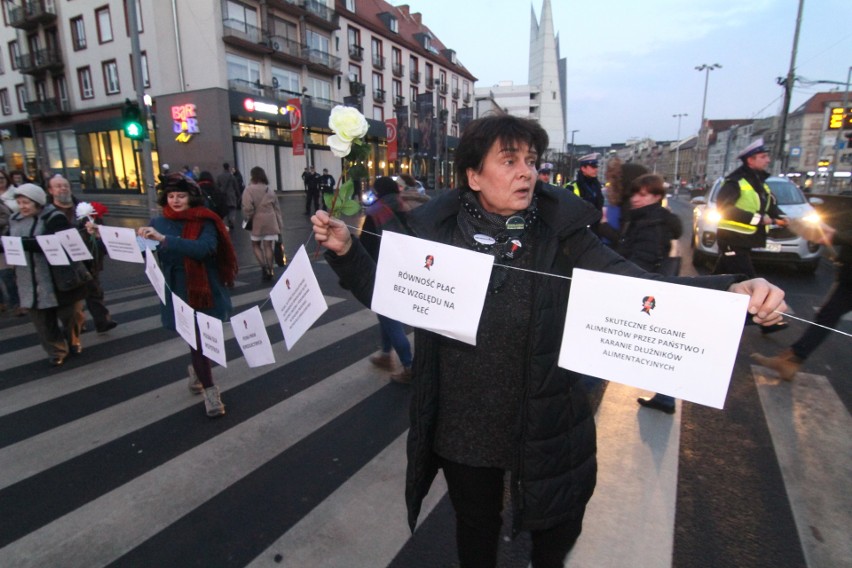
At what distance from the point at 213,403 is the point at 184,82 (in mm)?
27505

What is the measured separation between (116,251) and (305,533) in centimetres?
297

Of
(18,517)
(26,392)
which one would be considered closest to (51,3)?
(26,392)

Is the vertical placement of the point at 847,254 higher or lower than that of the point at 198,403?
higher

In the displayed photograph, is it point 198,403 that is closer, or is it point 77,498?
point 77,498

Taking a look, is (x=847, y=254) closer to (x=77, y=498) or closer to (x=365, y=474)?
(x=365, y=474)

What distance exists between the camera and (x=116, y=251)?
3.92m

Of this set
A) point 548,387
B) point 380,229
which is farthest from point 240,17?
point 548,387

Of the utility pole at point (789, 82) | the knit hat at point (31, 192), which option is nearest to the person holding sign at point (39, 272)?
the knit hat at point (31, 192)

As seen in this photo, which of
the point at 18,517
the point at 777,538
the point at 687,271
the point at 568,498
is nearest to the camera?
the point at 568,498

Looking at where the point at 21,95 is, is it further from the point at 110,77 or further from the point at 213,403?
the point at 213,403

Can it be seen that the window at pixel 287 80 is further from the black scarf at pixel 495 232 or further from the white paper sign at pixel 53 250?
the black scarf at pixel 495 232

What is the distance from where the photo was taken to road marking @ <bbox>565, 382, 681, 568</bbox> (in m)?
2.30

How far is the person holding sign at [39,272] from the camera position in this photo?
4590 millimetres

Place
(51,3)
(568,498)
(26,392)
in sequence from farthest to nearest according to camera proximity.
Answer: (51,3) < (26,392) < (568,498)
